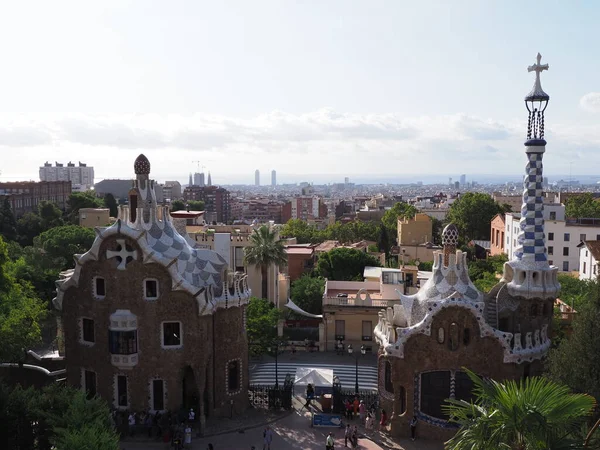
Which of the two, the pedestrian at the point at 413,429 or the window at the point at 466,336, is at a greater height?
the window at the point at 466,336

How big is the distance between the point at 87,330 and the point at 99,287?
2.45 metres

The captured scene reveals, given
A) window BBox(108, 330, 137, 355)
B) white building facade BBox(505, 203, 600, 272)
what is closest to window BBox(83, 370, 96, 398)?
window BBox(108, 330, 137, 355)

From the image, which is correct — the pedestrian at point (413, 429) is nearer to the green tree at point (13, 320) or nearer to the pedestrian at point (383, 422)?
the pedestrian at point (383, 422)

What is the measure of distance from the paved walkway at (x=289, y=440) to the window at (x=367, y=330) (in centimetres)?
1317

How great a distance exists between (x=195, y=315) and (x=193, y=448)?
6.08 metres

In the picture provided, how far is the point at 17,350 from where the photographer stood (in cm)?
3139

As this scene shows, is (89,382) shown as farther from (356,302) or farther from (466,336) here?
(356,302)

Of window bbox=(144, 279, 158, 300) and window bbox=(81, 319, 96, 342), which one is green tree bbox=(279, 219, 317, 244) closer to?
window bbox=(81, 319, 96, 342)

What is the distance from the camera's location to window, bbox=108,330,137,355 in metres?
29.0

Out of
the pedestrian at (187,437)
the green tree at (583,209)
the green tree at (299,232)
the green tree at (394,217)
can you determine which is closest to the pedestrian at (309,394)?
the pedestrian at (187,437)

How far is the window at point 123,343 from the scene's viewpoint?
28969 millimetres

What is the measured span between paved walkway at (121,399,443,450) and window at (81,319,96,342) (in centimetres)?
553

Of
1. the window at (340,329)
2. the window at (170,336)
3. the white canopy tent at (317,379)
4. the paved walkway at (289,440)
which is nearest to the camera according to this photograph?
the paved walkway at (289,440)

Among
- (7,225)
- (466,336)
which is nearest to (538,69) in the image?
(466,336)
